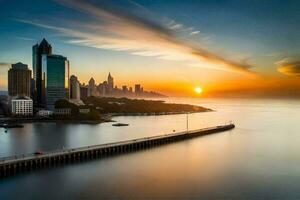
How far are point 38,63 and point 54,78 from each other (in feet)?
79.3

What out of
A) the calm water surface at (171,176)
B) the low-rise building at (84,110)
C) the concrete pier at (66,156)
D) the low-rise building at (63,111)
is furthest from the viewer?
the low-rise building at (63,111)

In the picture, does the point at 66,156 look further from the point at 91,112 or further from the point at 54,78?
the point at 54,78

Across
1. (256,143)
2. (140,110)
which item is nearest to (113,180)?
(256,143)

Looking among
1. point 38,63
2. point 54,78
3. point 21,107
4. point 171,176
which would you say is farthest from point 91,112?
point 38,63

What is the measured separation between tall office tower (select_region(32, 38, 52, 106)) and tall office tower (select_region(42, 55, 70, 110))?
1227 cm

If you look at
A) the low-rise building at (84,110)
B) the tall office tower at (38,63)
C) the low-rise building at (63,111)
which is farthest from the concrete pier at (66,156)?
the tall office tower at (38,63)

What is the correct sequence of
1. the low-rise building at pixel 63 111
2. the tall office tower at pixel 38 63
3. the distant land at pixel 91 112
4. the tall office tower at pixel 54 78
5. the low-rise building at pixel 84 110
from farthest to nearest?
the tall office tower at pixel 38 63
the tall office tower at pixel 54 78
the low-rise building at pixel 63 111
the low-rise building at pixel 84 110
the distant land at pixel 91 112

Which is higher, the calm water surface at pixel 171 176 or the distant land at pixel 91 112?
the distant land at pixel 91 112

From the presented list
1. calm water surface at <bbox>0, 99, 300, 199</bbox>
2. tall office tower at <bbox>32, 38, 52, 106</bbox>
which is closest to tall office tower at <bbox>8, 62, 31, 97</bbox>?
tall office tower at <bbox>32, 38, 52, 106</bbox>

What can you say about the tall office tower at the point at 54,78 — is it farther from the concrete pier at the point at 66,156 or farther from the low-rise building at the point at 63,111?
the concrete pier at the point at 66,156

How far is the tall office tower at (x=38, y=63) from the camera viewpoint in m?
130

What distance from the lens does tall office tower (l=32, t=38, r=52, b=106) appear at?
5108 inches

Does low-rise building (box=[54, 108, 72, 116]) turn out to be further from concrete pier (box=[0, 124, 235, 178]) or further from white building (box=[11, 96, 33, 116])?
concrete pier (box=[0, 124, 235, 178])

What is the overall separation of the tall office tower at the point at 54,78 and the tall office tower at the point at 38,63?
1227 centimetres
